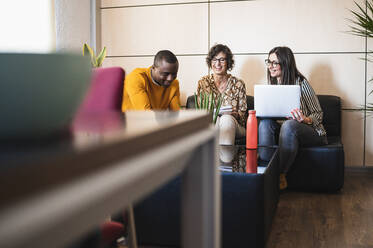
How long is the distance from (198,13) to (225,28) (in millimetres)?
311

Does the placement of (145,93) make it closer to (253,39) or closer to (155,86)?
(155,86)

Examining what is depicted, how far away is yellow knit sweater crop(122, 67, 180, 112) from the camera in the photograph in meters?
2.87

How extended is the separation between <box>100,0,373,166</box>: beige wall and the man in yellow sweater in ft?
3.63

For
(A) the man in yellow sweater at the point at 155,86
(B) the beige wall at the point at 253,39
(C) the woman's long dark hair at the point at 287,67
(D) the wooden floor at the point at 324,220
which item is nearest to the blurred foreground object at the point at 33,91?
(D) the wooden floor at the point at 324,220

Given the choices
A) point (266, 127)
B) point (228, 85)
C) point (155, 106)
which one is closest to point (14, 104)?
point (155, 106)

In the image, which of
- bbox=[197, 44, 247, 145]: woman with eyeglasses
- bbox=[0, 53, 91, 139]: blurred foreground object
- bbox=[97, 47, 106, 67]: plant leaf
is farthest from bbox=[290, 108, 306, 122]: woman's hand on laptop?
bbox=[0, 53, 91, 139]: blurred foreground object

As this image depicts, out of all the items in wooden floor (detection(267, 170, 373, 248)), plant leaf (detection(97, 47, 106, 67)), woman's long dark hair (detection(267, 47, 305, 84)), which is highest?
plant leaf (detection(97, 47, 106, 67))

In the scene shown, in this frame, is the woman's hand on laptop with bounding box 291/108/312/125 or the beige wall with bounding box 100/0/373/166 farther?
the beige wall with bounding box 100/0/373/166

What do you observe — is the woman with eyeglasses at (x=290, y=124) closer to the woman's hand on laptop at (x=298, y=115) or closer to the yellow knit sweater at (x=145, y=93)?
the woman's hand on laptop at (x=298, y=115)

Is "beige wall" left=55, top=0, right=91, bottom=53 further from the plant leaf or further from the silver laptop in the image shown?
the silver laptop

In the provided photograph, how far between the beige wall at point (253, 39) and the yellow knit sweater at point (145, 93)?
1096 mm

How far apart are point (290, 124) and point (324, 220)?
0.85 meters

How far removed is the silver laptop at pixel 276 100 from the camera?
3033 millimetres

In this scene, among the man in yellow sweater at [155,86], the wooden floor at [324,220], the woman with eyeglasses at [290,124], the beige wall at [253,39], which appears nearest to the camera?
the wooden floor at [324,220]
